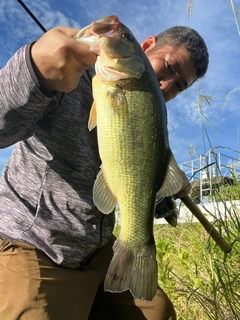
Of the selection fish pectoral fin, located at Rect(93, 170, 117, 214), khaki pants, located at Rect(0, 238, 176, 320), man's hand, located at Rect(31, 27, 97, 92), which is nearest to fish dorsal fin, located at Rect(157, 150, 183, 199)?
fish pectoral fin, located at Rect(93, 170, 117, 214)

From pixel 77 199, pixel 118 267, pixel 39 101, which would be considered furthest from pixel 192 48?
pixel 118 267

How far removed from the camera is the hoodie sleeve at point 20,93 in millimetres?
1554

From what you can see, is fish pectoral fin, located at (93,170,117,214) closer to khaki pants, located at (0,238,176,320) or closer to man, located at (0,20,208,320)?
man, located at (0,20,208,320)

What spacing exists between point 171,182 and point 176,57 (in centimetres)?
164

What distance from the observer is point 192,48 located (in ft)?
10.2

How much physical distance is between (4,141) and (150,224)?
78 cm

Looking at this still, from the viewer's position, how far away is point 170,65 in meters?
3.02

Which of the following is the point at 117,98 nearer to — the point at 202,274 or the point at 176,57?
the point at 176,57

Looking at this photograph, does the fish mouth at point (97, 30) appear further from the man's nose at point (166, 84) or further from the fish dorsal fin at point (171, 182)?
the man's nose at point (166, 84)

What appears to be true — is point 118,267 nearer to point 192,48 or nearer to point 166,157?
point 166,157

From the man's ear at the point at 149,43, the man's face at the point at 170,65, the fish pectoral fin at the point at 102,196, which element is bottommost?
the fish pectoral fin at the point at 102,196

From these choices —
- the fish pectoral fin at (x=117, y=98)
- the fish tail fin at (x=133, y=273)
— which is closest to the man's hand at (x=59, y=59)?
the fish pectoral fin at (x=117, y=98)

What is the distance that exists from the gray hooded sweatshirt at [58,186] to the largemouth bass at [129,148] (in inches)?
19.2

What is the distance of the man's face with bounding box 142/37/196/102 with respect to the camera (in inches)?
118
